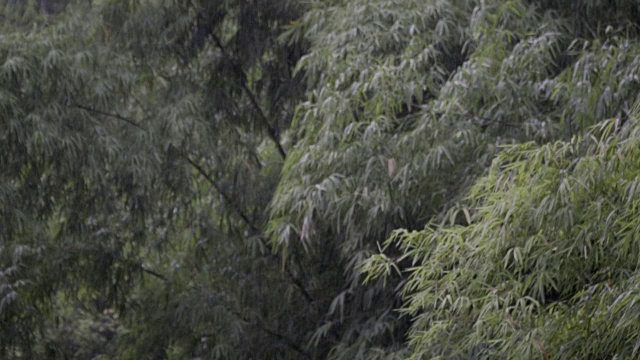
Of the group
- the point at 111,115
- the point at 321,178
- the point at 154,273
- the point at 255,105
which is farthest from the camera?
the point at 255,105

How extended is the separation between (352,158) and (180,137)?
4.43 feet

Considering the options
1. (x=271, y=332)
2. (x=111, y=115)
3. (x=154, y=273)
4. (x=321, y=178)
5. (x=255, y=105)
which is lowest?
(x=271, y=332)

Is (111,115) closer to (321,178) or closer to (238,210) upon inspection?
(238,210)

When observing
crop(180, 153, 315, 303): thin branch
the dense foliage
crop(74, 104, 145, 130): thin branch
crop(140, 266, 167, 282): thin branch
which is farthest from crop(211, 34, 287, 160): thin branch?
crop(140, 266, 167, 282): thin branch

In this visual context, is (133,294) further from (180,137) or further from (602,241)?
(602,241)

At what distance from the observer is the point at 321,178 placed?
432 cm

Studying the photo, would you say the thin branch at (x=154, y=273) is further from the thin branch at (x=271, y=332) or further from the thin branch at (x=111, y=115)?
the thin branch at (x=111, y=115)

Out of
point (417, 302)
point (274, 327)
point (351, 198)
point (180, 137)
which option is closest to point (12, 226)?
point (180, 137)

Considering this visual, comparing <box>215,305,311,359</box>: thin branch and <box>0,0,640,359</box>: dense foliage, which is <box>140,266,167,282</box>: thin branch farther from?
<box>215,305,311,359</box>: thin branch

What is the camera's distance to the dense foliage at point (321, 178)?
3.12 meters

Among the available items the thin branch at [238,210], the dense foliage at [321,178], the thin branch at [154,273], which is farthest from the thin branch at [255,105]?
the thin branch at [154,273]

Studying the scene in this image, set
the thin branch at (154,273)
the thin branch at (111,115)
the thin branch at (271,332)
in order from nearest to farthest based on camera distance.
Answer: the thin branch at (111,115) < the thin branch at (271,332) < the thin branch at (154,273)

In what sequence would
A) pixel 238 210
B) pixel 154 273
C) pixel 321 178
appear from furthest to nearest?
pixel 154 273, pixel 238 210, pixel 321 178

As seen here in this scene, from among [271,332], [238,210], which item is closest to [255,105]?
[238,210]
